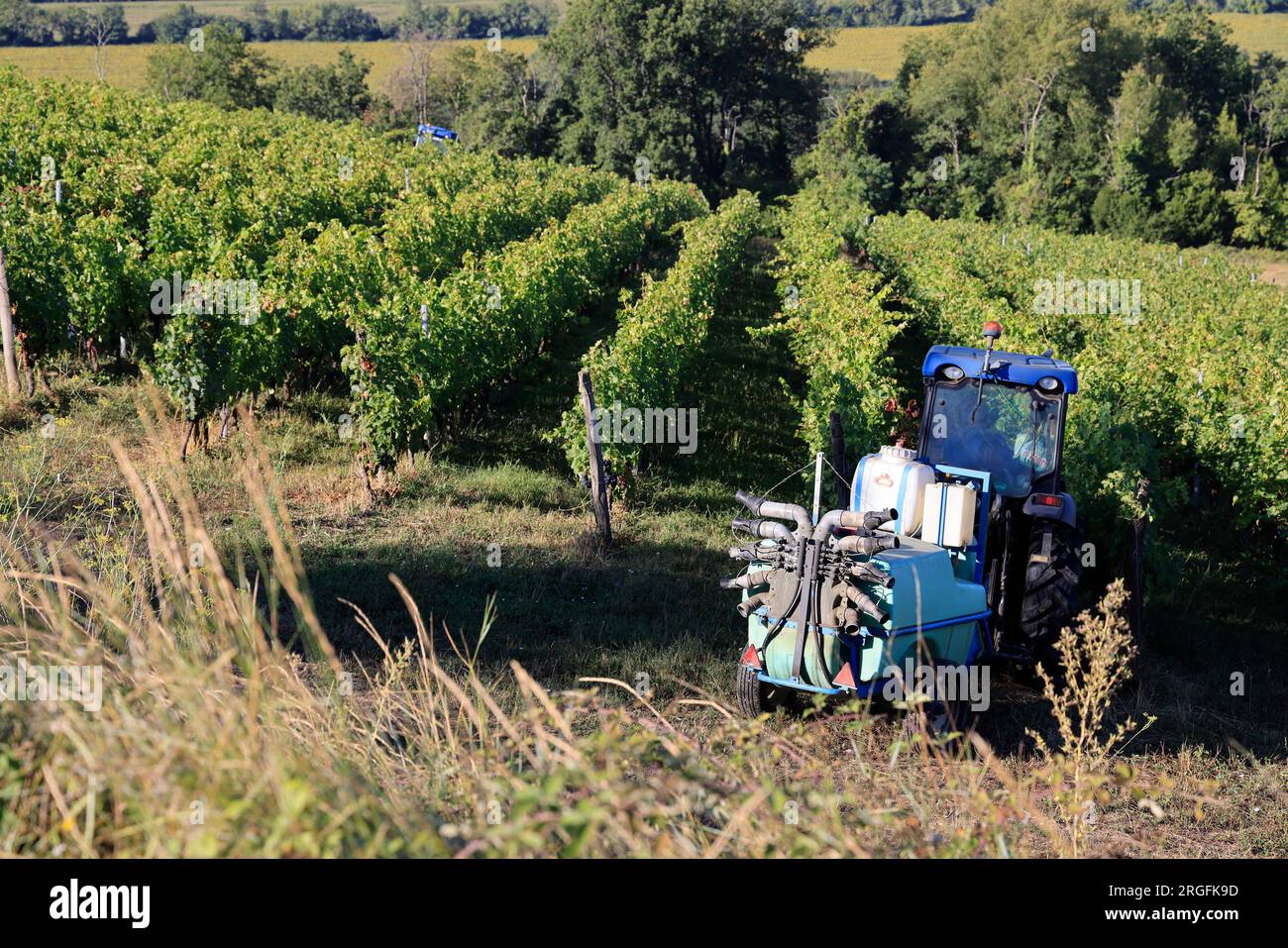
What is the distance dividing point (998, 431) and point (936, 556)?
1.98 metres

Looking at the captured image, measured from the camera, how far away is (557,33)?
5538 cm

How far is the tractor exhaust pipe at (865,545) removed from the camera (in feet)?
17.3

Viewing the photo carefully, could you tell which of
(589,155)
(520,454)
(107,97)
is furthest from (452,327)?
(589,155)

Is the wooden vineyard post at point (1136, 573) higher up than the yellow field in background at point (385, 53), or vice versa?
the yellow field in background at point (385, 53)

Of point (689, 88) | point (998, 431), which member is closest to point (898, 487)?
point (998, 431)

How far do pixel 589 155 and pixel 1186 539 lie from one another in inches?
1773

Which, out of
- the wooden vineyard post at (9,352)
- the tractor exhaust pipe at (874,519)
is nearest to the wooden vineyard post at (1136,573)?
the tractor exhaust pipe at (874,519)

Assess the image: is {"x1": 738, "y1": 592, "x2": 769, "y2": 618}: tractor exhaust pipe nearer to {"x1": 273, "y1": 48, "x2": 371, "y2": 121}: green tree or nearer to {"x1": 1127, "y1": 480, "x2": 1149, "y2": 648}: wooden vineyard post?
{"x1": 1127, "y1": 480, "x2": 1149, "y2": 648}: wooden vineyard post

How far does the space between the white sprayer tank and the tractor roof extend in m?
1.21

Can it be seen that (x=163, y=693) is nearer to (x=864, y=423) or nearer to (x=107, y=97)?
(x=864, y=423)

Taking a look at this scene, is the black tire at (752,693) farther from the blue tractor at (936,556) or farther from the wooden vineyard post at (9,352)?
the wooden vineyard post at (9,352)

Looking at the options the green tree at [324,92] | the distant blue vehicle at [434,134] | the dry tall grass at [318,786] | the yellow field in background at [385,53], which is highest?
the yellow field in background at [385,53]

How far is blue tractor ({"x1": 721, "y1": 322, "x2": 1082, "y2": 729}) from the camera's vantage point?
5.36 m

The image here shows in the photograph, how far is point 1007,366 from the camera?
7.29 meters
